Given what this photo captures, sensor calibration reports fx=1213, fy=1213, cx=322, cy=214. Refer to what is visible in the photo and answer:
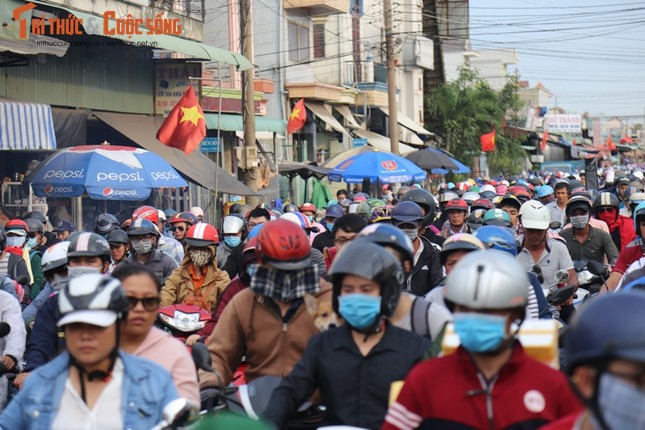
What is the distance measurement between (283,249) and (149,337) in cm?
112

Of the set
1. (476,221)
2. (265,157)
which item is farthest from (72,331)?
(265,157)

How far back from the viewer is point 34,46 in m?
18.5

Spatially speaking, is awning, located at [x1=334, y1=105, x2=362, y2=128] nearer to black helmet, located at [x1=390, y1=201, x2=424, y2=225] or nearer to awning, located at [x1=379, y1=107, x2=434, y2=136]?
awning, located at [x1=379, y1=107, x2=434, y2=136]

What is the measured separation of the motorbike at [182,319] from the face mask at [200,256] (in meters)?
1.55

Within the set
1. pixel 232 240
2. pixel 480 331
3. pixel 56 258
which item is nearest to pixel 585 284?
pixel 232 240

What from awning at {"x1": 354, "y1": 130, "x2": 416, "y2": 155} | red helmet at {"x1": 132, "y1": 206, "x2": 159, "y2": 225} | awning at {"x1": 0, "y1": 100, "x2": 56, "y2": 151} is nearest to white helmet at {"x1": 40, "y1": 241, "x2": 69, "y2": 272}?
red helmet at {"x1": 132, "y1": 206, "x2": 159, "y2": 225}

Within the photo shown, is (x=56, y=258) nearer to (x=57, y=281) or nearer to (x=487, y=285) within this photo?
(x=57, y=281)

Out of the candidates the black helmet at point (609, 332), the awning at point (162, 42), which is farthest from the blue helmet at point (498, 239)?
the awning at point (162, 42)

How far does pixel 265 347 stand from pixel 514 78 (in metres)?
59.4

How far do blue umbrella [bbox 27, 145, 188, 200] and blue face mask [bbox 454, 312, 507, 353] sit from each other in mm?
14245

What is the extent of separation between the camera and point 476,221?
1465 centimetres

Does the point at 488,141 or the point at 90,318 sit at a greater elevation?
the point at 488,141

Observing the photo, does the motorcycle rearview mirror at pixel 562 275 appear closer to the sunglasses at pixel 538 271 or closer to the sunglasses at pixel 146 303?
the sunglasses at pixel 538 271

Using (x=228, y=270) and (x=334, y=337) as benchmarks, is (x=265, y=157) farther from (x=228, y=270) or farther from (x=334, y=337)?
(x=334, y=337)
